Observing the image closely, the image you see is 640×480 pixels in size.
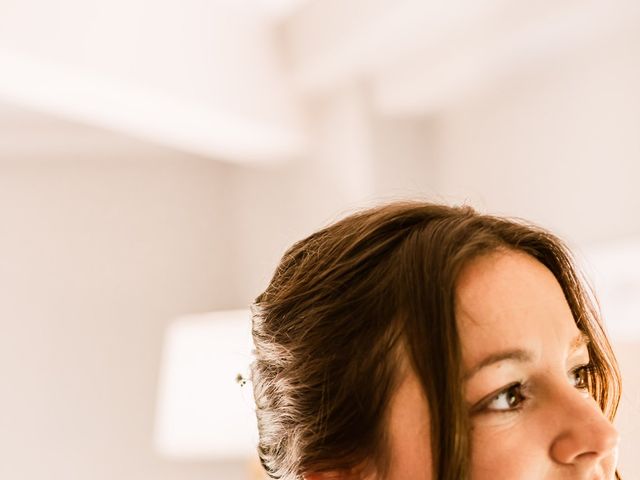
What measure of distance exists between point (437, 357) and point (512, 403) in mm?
80

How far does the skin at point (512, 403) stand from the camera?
767mm

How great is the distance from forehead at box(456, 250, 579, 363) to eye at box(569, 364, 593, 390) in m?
0.07

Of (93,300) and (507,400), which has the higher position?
(93,300)

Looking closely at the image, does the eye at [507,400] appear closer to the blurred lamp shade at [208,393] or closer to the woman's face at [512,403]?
the woman's face at [512,403]

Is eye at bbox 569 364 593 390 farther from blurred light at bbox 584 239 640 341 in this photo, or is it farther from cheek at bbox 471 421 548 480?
blurred light at bbox 584 239 640 341

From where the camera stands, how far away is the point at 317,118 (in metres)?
3.38

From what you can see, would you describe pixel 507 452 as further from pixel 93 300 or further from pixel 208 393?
pixel 93 300

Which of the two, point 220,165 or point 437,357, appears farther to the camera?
point 220,165

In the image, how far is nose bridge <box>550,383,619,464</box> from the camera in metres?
0.75

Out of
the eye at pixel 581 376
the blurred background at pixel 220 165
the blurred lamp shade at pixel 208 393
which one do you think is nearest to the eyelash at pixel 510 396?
the eye at pixel 581 376

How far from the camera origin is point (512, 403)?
81 cm

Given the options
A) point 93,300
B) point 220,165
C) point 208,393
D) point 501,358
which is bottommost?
point 208,393

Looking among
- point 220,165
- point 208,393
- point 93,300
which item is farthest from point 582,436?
point 220,165

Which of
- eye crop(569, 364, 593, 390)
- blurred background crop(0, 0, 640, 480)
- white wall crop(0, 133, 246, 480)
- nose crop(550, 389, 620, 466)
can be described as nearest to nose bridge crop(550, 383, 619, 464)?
nose crop(550, 389, 620, 466)
